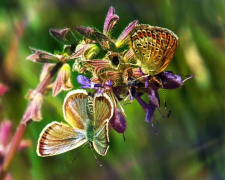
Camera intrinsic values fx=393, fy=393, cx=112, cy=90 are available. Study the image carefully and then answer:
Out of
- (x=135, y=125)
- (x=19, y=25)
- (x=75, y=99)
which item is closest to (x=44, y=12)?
(x=19, y=25)

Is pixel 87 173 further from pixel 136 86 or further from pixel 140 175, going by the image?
pixel 136 86

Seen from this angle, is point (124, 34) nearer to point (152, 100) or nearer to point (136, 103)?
point (152, 100)

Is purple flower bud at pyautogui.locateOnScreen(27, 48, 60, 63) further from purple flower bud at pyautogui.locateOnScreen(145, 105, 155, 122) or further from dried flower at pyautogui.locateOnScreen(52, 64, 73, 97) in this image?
purple flower bud at pyautogui.locateOnScreen(145, 105, 155, 122)

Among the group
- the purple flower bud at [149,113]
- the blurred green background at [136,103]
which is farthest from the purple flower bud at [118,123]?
the blurred green background at [136,103]

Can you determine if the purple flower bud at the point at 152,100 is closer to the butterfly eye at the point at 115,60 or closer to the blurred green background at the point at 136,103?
the butterfly eye at the point at 115,60

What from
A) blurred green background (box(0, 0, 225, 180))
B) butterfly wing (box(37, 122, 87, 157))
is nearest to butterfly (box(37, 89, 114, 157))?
butterfly wing (box(37, 122, 87, 157))

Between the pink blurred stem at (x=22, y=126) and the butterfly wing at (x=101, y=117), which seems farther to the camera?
the pink blurred stem at (x=22, y=126)

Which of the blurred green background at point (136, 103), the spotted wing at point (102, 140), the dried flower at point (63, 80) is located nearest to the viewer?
→ the spotted wing at point (102, 140)
